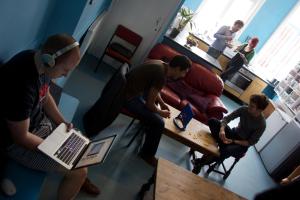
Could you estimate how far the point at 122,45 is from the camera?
5426 millimetres

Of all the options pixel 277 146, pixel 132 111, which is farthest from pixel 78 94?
pixel 277 146

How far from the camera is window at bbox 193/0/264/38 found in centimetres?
869

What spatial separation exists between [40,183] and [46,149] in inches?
9.7

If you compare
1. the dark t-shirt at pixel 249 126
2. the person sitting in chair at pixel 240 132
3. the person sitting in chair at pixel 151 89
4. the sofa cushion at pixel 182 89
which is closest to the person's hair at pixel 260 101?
the person sitting in chair at pixel 240 132

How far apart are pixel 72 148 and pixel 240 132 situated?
8.44 ft

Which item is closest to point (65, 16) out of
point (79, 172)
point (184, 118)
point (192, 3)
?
point (79, 172)

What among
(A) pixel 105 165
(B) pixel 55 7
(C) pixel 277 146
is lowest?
(A) pixel 105 165

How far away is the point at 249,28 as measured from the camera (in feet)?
28.7

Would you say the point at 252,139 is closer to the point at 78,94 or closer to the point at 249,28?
the point at 78,94

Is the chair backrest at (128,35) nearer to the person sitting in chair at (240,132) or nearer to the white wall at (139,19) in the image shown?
the white wall at (139,19)

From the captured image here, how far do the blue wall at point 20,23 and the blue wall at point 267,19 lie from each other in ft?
24.5

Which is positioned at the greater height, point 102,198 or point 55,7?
point 55,7

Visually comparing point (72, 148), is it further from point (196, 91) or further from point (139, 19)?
point (139, 19)

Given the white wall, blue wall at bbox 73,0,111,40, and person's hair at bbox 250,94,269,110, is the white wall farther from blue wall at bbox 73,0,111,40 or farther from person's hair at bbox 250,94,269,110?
person's hair at bbox 250,94,269,110
